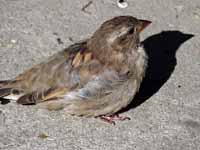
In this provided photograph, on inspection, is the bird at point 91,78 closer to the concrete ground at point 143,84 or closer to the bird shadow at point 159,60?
the concrete ground at point 143,84

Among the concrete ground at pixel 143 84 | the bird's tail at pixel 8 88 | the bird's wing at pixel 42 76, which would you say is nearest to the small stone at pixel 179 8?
the concrete ground at pixel 143 84

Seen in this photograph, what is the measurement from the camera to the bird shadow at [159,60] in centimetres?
660

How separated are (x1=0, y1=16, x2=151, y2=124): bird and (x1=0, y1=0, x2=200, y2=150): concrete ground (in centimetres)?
18

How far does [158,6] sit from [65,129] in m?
2.52

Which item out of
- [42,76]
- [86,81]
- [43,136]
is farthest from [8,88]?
[86,81]

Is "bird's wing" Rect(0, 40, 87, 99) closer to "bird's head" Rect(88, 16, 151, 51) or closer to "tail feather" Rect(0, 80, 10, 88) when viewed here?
"tail feather" Rect(0, 80, 10, 88)

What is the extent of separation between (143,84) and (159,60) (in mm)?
516

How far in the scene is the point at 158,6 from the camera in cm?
796

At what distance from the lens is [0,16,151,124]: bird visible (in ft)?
19.5

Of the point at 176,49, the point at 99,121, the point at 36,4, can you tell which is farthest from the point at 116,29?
the point at 36,4

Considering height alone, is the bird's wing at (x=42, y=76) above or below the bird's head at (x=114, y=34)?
below

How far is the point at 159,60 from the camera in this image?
280 inches

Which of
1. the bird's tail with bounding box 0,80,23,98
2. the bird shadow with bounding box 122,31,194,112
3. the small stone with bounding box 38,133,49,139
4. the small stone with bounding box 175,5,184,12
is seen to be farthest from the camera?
the small stone with bounding box 175,5,184,12

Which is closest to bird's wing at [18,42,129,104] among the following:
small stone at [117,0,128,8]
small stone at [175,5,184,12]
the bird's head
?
the bird's head
